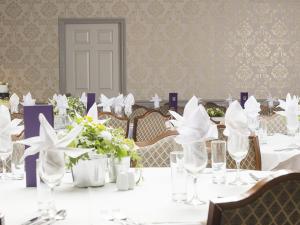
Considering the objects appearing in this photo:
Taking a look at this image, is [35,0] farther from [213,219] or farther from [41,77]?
[213,219]

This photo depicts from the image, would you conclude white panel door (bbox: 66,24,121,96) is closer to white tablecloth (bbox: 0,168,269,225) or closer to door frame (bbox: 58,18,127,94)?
door frame (bbox: 58,18,127,94)

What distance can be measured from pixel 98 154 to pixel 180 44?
7932 mm

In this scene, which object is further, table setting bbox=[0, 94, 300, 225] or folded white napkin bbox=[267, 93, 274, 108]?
folded white napkin bbox=[267, 93, 274, 108]

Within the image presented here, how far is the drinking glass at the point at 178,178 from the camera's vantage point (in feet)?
6.55

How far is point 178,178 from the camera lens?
6.69 ft

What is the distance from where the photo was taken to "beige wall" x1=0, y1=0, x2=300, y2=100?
32.7 feet

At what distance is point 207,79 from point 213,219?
8887 millimetres

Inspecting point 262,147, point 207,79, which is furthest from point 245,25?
point 262,147

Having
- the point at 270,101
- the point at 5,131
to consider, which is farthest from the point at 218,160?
the point at 270,101

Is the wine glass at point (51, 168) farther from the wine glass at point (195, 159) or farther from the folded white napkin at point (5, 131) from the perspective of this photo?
the folded white napkin at point (5, 131)

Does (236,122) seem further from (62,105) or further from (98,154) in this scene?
(62,105)

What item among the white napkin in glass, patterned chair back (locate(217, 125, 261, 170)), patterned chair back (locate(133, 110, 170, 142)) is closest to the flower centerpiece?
patterned chair back (locate(217, 125, 261, 170))

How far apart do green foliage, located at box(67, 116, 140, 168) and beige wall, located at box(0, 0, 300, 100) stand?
25.2ft

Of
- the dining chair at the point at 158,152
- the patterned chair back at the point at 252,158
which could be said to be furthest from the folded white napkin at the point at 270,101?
the dining chair at the point at 158,152
